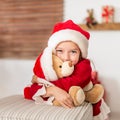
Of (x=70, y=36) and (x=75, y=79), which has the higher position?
(x=70, y=36)

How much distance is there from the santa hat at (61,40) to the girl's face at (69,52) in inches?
0.7

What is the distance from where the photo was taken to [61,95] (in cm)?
96

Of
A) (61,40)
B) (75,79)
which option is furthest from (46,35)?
(75,79)

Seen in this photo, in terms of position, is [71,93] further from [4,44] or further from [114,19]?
[4,44]

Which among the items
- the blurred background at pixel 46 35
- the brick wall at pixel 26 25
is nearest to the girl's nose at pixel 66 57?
the blurred background at pixel 46 35

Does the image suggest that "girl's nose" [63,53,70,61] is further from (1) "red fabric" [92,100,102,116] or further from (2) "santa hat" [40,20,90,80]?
(1) "red fabric" [92,100,102,116]

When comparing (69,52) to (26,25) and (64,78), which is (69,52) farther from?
(26,25)

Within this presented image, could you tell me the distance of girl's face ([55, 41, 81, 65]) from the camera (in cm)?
106

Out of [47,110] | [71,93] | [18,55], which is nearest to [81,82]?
[71,93]

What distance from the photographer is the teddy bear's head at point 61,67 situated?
1.01 m

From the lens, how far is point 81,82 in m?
1.01

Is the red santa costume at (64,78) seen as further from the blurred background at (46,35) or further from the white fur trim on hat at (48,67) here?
the blurred background at (46,35)

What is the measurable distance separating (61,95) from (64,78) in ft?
0.26

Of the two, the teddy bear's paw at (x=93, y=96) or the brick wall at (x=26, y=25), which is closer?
the teddy bear's paw at (x=93, y=96)
